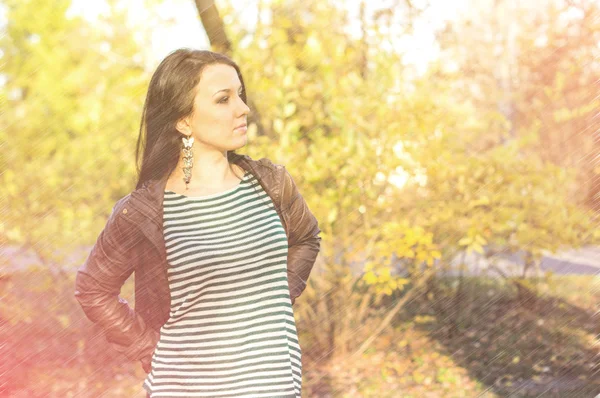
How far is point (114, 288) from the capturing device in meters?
2.37

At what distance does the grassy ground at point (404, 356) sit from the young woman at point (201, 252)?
2433 mm

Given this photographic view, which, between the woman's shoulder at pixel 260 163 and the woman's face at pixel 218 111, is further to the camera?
the woman's shoulder at pixel 260 163

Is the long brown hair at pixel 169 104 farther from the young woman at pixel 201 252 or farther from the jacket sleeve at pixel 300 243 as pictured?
the jacket sleeve at pixel 300 243

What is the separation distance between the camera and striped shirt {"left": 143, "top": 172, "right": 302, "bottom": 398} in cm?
212

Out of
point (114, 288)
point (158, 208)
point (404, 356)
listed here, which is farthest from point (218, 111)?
point (404, 356)

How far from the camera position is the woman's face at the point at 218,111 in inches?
89.3

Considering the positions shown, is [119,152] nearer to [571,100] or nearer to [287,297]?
[287,297]

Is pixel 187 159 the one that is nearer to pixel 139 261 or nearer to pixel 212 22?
pixel 139 261

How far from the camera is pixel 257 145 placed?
450 centimetres

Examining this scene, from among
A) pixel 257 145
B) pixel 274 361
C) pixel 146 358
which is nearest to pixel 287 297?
pixel 274 361

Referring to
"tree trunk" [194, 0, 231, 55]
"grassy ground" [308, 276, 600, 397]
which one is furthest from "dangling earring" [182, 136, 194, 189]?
"grassy ground" [308, 276, 600, 397]

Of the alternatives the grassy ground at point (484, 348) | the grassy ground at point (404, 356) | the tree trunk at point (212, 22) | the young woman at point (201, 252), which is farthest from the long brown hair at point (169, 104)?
the grassy ground at point (484, 348)

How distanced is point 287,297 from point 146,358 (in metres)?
0.55

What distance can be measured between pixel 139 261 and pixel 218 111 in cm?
54
